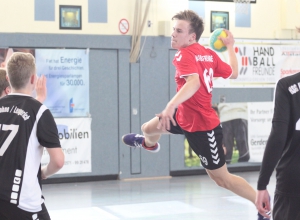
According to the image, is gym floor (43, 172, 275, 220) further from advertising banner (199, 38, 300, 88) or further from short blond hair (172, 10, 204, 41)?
short blond hair (172, 10, 204, 41)

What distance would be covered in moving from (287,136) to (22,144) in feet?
4.76

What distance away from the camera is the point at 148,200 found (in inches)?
328

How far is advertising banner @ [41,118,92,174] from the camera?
10117mm

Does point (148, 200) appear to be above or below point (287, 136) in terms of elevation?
below

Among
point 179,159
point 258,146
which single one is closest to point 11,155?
point 179,159

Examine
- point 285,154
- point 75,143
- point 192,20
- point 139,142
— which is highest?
point 192,20

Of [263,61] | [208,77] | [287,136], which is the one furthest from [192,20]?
[263,61]

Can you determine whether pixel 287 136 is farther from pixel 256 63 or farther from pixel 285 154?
pixel 256 63

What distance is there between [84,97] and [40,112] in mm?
7045

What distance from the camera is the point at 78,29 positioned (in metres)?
10.2

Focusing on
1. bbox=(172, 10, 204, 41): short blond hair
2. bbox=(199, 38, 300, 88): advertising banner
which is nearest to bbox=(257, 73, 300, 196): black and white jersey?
bbox=(172, 10, 204, 41): short blond hair

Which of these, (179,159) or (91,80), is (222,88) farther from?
(91,80)

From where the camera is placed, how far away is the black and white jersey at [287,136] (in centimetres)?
290

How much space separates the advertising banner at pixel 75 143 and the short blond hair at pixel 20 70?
6833mm
